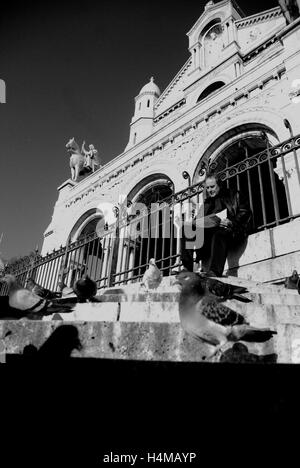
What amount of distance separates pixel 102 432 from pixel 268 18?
52.3 feet

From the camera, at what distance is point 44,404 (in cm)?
185

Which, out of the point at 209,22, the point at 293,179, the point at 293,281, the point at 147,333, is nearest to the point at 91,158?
the point at 209,22

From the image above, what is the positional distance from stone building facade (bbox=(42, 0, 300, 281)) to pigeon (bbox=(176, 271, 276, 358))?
2251 mm

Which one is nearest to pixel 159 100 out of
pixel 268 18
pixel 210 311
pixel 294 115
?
pixel 268 18

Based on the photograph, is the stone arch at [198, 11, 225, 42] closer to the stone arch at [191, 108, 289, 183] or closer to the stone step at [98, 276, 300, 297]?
the stone arch at [191, 108, 289, 183]

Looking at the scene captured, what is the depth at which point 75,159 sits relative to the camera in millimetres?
15180

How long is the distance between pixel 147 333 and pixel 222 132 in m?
7.54

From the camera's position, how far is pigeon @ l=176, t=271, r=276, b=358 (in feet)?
6.91

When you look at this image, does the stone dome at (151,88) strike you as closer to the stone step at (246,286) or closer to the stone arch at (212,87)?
the stone arch at (212,87)

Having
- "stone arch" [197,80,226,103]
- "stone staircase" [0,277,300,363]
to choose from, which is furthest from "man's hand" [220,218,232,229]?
"stone arch" [197,80,226,103]

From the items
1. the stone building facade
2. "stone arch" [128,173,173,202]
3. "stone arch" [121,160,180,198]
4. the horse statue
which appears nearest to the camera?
the stone building facade

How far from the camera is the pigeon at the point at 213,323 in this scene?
2107mm
